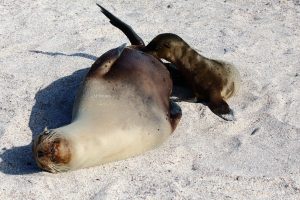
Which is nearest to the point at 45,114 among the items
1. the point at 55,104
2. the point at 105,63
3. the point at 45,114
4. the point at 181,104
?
the point at 45,114

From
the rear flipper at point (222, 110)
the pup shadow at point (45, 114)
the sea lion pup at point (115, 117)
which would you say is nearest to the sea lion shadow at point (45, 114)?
the pup shadow at point (45, 114)

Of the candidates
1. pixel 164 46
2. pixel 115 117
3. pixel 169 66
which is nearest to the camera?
pixel 115 117

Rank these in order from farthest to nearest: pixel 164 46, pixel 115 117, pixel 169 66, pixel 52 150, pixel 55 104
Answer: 1. pixel 169 66
2. pixel 164 46
3. pixel 55 104
4. pixel 115 117
5. pixel 52 150

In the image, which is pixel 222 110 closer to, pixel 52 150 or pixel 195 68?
pixel 195 68

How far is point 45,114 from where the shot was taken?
13.4ft

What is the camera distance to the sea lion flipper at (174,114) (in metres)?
3.96

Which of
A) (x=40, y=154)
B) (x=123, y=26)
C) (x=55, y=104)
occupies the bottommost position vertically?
(x=55, y=104)

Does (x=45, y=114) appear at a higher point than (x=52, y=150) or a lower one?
lower

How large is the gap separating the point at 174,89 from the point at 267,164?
45.2 inches

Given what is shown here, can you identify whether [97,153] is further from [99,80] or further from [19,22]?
[19,22]

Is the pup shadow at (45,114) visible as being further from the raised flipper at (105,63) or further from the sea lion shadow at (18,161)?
the raised flipper at (105,63)

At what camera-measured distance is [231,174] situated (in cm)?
358

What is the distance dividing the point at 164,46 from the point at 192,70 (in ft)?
0.91

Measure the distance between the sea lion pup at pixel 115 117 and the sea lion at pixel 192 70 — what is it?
0.65ft
